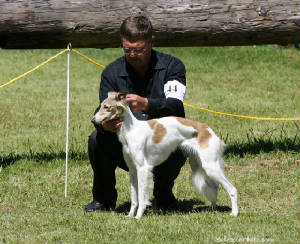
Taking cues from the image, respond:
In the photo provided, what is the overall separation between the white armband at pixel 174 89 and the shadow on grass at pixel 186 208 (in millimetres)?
1188

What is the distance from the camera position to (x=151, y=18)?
7449 mm

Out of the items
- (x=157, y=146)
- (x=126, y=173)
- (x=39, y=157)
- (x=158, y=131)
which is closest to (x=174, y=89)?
(x=158, y=131)

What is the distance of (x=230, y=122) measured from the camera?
405 inches

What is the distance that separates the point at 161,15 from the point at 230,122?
3.47 meters

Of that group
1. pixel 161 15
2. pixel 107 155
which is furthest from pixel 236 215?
pixel 161 15

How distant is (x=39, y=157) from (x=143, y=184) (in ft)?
10.2

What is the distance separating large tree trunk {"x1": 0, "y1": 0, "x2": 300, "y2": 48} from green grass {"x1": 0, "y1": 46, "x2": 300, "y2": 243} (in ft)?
5.49

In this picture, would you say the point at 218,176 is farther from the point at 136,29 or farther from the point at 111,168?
the point at 136,29

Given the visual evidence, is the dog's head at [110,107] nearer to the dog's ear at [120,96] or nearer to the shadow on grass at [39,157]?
the dog's ear at [120,96]

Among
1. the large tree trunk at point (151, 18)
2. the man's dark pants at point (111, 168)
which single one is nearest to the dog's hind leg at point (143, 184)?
the man's dark pants at point (111, 168)

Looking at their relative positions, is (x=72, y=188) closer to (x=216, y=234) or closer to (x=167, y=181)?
(x=167, y=181)

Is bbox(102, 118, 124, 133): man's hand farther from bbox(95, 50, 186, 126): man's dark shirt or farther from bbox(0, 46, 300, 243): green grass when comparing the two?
bbox(0, 46, 300, 243): green grass

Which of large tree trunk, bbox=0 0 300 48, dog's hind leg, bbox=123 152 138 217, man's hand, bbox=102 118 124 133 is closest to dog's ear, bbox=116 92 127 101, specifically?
man's hand, bbox=102 118 124 133

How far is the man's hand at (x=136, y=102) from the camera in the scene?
198 inches
